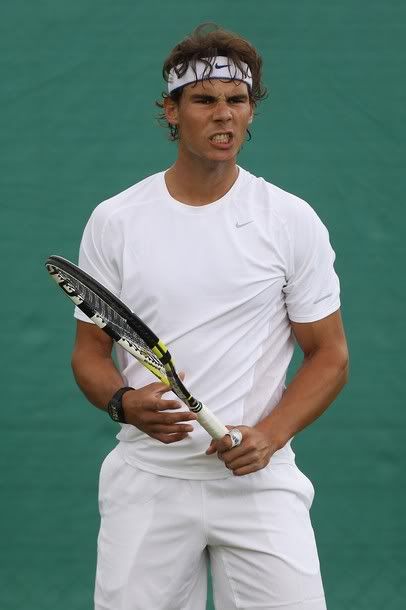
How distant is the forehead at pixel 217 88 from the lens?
3186 millimetres

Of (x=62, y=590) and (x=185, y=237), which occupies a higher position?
(x=185, y=237)

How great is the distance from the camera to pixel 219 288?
10.2ft

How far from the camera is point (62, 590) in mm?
4355

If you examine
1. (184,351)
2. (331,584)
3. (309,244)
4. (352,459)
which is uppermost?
(309,244)

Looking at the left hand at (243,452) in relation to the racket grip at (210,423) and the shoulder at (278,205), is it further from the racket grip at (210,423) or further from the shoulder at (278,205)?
the shoulder at (278,205)

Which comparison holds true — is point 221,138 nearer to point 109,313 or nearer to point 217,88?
point 217,88

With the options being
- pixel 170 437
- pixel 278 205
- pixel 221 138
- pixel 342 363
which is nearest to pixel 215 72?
pixel 221 138

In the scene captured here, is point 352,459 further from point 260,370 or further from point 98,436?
point 260,370

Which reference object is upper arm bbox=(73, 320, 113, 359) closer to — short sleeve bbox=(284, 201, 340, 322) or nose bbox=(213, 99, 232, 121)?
short sleeve bbox=(284, 201, 340, 322)

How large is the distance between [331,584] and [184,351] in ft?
5.00

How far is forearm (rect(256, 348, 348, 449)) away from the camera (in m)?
3.11

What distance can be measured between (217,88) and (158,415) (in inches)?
29.5

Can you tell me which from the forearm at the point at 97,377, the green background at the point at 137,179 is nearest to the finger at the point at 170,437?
the forearm at the point at 97,377

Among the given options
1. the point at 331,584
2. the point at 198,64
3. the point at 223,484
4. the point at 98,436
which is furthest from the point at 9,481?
the point at 198,64
